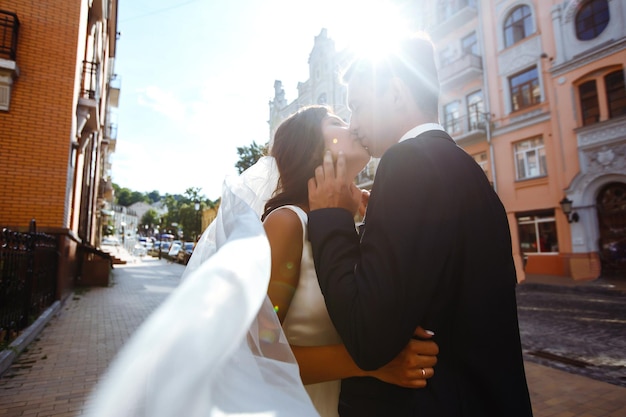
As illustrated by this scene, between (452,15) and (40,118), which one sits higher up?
(452,15)

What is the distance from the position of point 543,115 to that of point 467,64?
196 inches

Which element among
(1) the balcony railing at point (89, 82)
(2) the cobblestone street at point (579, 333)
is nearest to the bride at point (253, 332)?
(2) the cobblestone street at point (579, 333)

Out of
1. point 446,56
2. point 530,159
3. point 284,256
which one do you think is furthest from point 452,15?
point 284,256

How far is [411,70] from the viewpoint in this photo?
1.45 metres

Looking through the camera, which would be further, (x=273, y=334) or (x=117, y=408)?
(x=273, y=334)

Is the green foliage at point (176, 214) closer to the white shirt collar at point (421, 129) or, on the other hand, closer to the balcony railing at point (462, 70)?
the balcony railing at point (462, 70)

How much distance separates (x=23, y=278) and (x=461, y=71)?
20.9 meters

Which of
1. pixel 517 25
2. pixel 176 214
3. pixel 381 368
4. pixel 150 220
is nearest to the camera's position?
pixel 381 368

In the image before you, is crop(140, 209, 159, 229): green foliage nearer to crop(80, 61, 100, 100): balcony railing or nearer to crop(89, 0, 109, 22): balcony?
crop(89, 0, 109, 22): balcony

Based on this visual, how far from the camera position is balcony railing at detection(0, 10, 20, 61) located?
336 inches

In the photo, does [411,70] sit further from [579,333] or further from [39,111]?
[39,111]

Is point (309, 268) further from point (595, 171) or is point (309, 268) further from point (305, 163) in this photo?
point (595, 171)

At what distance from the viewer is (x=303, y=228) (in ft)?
4.66

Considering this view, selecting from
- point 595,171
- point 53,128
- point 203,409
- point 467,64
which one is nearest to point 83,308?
point 53,128
